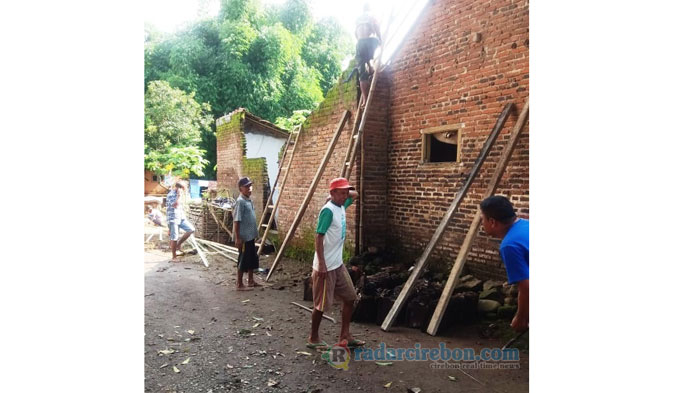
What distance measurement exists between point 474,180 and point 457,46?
1.95m

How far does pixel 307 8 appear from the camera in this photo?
10414 mm

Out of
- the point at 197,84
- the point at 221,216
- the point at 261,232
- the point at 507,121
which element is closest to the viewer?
the point at 507,121

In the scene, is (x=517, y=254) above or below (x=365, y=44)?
below

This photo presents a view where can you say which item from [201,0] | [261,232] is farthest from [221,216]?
[201,0]

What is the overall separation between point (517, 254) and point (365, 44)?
4.88 meters

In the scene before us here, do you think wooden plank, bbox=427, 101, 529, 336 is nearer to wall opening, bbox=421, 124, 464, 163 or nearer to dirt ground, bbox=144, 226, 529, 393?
dirt ground, bbox=144, 226, 529, 393

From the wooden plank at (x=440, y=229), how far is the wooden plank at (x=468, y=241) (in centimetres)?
26

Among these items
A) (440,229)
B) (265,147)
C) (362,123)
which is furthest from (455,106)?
(265,147)

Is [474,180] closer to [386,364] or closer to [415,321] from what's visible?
[415,321]

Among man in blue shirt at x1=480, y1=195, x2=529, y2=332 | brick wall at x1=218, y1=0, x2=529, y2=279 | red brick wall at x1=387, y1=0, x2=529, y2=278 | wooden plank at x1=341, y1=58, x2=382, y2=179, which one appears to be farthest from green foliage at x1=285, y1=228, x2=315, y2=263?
man in blue shirt at x1=480, y1=195, x2=529, y2=332

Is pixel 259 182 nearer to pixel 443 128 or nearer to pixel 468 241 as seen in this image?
pixel 443 128

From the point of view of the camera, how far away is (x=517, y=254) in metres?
2.44

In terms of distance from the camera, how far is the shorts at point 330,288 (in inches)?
146

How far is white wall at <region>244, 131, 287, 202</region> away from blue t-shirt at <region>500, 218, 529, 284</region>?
1033cm
